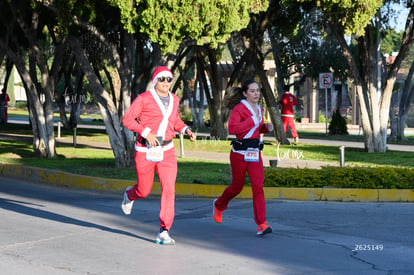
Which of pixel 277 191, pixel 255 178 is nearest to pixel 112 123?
pixel 277 191

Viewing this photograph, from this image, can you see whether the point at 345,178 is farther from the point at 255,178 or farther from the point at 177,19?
the point at 177,19

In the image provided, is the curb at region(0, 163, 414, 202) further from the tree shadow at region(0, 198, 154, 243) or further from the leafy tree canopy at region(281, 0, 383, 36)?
the leafy tree canopy at region(281, 0, 383, 36)

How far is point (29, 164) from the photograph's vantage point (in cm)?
1831

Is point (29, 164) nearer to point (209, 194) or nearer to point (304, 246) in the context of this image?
point (209, 194)

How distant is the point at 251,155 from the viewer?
916 centimetres

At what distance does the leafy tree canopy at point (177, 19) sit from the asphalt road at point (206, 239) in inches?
166

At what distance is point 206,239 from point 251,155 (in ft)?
3.46

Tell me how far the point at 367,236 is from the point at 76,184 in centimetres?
774

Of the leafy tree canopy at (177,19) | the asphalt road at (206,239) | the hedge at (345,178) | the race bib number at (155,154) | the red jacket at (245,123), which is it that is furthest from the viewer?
the leafy tree canopy at (177,19)

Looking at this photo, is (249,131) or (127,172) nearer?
(249,131)

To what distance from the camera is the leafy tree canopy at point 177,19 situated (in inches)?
612

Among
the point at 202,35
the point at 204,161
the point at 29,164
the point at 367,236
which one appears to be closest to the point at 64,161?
the point at 29,164

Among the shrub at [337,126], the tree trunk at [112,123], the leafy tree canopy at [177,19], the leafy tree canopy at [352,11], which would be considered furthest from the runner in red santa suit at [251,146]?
the shrub at [337,126]

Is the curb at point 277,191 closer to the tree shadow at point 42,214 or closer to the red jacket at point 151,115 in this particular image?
the tree shadow at point 42,214
